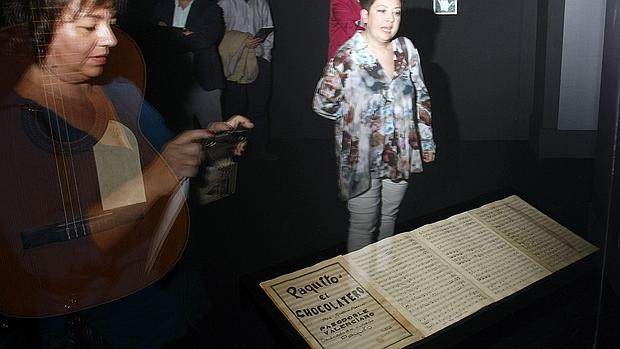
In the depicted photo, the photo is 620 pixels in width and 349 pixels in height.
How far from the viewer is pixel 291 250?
1.54m

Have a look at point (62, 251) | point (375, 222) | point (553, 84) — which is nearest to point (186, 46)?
point (62, 251)

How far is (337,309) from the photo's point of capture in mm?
1554

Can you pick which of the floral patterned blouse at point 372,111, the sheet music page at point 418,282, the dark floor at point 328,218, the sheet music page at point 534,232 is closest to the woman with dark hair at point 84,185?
the dark floor at point 328,218

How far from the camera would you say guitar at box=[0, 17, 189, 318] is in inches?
46.0

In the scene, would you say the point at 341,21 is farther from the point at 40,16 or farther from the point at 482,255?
the point at 482,255

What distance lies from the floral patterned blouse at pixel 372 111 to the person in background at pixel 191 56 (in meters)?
0.26

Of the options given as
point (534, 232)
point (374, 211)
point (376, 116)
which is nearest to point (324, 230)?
point (374, 211)

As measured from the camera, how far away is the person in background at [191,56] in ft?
4.06

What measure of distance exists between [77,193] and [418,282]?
2.75ft

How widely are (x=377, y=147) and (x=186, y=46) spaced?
0.52m

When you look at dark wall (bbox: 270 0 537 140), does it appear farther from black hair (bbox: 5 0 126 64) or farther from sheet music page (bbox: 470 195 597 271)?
black hair (bbox: 5 0 126 64)

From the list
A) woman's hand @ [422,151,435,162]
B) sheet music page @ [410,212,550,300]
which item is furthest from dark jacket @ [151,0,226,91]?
sheet music page @ [410,212,550,300]

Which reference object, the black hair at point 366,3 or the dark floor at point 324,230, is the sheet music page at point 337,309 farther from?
the black hair at point 366,3

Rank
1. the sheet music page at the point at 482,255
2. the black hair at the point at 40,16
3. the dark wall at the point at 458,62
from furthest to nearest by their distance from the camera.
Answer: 1. the sheet music page at the point at 482,255
2. the dark wall at the point at 458,62
3. the black hair at the point at 40,16
